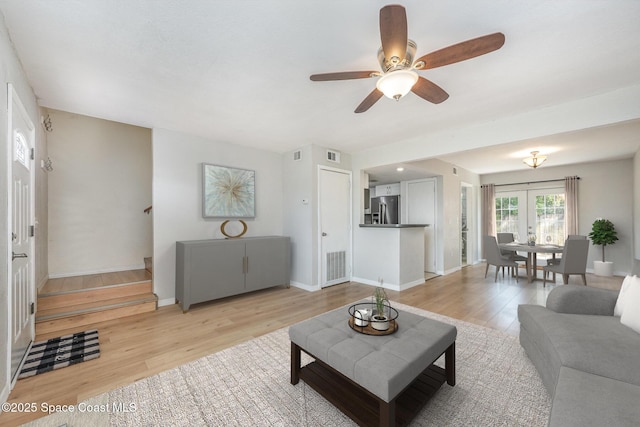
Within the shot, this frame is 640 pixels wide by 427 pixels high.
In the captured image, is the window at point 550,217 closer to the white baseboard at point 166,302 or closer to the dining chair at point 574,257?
the dining chair at point 574,257

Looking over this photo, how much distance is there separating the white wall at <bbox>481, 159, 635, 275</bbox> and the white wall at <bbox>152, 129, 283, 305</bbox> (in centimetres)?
749

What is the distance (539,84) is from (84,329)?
524 centimetres

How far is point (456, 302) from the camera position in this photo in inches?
149

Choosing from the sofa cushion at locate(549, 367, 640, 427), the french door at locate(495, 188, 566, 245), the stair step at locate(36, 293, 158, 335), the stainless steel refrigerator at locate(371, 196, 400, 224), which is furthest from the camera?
the french door at locate(495, 188, 566, 245)

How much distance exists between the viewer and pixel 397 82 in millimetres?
1754

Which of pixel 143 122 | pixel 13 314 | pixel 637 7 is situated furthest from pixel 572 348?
pixel 143 122

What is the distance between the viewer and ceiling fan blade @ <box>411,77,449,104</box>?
1.89m

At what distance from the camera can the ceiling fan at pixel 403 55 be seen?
1.40 meters

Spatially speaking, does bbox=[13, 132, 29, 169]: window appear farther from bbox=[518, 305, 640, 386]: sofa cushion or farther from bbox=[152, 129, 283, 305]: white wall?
bbox=[518, 305, 640, 386]: sofa cushion

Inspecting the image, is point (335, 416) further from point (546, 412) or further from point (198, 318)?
point (198, 318)

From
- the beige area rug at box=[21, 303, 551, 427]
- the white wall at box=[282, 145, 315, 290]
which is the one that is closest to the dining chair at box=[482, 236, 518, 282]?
the beige area rug at box=[21, 303, 551, 427]

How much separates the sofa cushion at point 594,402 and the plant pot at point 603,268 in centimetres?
617

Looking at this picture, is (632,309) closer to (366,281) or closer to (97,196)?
(366,281)

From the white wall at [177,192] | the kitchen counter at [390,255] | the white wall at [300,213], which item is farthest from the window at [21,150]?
the kitchen counter at [390,255]
